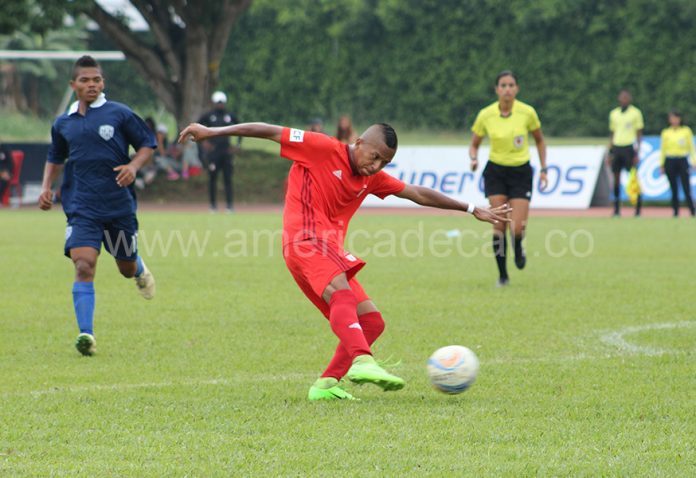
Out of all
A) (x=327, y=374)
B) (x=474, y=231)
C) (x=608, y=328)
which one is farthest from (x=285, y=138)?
(x=474, y=231)

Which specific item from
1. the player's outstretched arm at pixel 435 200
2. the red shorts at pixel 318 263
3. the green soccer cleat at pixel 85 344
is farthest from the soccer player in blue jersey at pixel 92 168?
the player's outstretched arm at pixel 435 200

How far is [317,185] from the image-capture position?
679 cm

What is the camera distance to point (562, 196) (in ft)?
88.6

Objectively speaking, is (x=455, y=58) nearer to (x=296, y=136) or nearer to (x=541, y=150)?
(x=541, y=150)

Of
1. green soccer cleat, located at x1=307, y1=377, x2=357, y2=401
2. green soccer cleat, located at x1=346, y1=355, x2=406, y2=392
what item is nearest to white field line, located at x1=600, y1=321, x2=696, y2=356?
green soccer cleat, located at x1=307, y1=377, x2=357, y2=401

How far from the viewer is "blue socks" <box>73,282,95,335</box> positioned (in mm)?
8344

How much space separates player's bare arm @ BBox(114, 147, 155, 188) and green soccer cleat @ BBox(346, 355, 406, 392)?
2870 millimetres

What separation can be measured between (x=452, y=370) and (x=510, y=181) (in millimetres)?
6470

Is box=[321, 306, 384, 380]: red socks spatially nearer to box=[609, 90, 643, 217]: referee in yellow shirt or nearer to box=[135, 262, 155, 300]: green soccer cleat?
box=[135, 262, 155, 300]: green soccer cleat

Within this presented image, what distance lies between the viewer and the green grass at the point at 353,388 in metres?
5.28

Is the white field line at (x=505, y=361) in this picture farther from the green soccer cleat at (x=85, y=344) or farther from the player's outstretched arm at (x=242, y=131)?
the player's outstretched arm at (x=242, y=131)

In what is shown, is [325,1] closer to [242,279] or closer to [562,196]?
[562,196]

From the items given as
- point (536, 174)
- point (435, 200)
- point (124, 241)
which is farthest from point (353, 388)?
point (536, 174)

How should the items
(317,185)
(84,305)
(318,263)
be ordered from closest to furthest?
1. (318,263)
2. (317,185)
3. (84,305)
